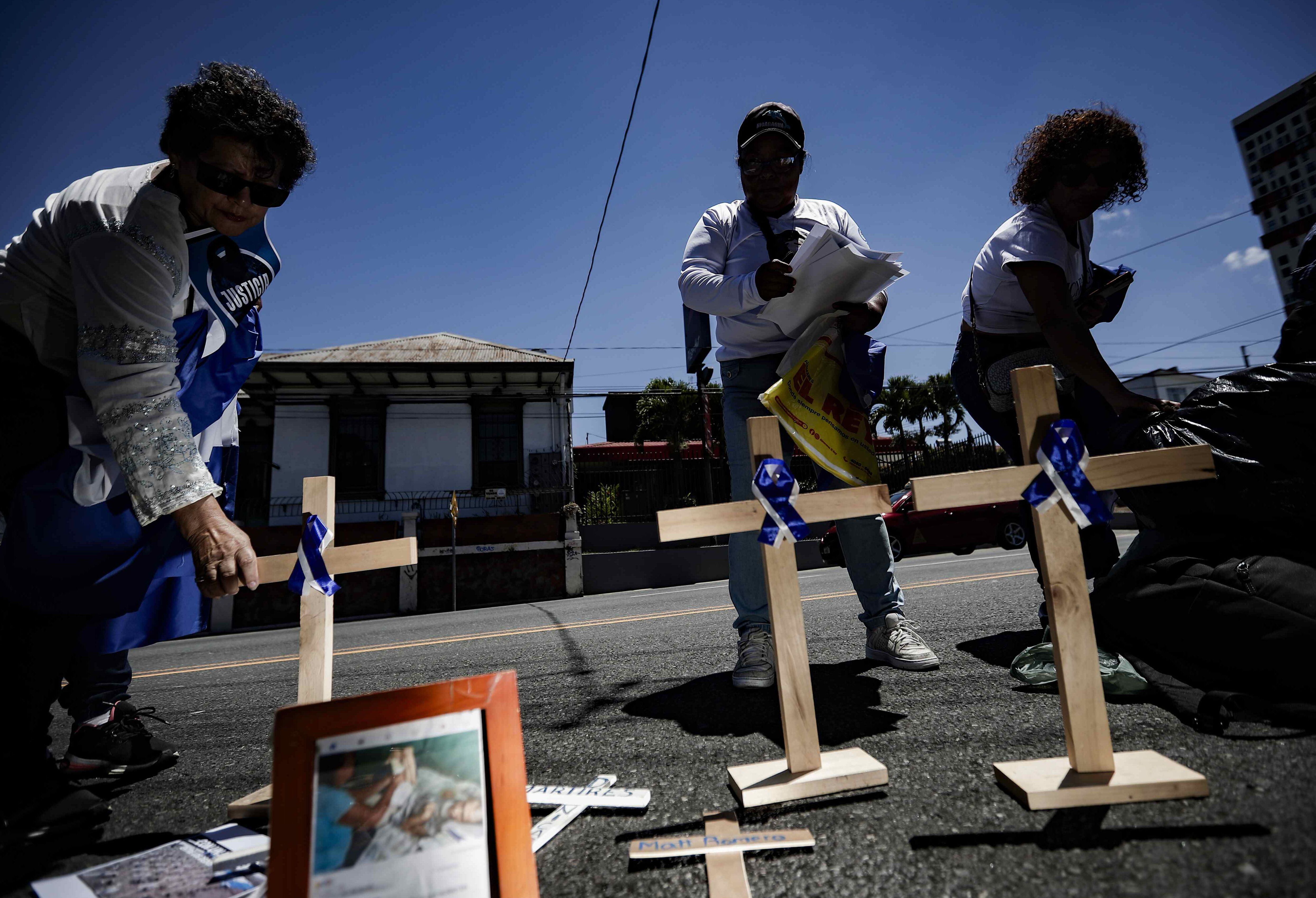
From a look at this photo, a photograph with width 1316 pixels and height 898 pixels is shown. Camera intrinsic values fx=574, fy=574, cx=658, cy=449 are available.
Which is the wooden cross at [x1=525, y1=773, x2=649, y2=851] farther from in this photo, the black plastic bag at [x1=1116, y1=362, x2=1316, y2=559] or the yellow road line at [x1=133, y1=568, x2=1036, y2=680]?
the yellow road line at [x1=133, y1=568, x2=1036, y2=680]

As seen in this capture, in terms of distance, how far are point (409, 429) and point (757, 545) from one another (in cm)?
A: 1656

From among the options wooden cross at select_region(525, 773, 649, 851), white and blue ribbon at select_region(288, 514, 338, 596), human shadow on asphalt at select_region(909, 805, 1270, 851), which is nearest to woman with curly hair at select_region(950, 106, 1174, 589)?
human shadow on asphalt at select_region(909, 805, 1270, 851)

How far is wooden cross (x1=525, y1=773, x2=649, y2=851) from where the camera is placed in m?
1.08

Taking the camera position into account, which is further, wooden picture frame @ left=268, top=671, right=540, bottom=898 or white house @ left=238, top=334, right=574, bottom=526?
white house @ left=238, top=334, right=574, bottom=526

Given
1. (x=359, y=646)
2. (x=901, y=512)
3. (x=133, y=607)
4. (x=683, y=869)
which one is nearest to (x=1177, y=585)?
(x=683, y=869)

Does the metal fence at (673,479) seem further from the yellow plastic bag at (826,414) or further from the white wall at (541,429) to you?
the yellow plastic bag at (826,414)

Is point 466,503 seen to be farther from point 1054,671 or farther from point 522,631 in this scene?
point 1054,671

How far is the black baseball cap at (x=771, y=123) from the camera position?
2.13 meters

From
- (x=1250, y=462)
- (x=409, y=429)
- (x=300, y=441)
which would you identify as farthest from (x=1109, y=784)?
(x=300, y=441)

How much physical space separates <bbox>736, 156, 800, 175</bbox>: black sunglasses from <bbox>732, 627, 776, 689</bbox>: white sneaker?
5.51 feet

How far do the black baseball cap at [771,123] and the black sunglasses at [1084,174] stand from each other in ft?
3.05

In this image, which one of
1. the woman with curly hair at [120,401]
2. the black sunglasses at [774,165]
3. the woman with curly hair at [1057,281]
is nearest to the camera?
the woman with curly hair at [120,401]


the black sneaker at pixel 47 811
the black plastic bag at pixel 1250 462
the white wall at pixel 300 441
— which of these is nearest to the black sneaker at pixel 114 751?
the black sneaker at pixel 47 811

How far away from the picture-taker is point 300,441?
16172 millimetres
